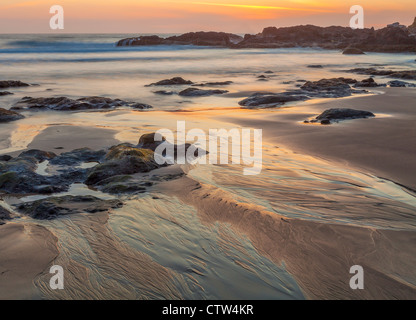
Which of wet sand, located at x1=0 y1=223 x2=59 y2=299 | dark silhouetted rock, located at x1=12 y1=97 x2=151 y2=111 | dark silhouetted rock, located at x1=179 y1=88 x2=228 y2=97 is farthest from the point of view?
dark silhouetted rock, located at x1=179 y1=88 x2=228 y2=97

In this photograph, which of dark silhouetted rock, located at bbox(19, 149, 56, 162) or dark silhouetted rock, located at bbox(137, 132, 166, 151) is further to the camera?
dark silhouetted rock, located at bbox(137, 132, 166, 151)

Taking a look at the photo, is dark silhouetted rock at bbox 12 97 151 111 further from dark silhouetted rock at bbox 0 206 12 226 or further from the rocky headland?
the rocky headland

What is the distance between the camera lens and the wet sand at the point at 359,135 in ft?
18.5

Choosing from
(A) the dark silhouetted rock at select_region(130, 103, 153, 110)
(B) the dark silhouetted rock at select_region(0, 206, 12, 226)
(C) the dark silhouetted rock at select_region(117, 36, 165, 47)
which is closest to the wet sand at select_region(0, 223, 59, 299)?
(B) the dark silhouetted rock at select_region(0, 206, 12, 226)

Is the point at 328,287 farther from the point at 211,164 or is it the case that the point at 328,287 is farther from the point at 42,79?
the point at 42,79

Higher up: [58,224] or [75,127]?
[75,127]

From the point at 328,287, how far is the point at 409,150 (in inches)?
161

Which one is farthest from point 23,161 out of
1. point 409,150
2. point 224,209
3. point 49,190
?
point 409,150

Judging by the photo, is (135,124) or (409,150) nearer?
(409,150)

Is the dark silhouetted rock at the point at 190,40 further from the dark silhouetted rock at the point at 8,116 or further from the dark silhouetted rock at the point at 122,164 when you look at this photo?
the dark silhouetted rock at the point at 122,164

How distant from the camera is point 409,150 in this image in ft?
20.4

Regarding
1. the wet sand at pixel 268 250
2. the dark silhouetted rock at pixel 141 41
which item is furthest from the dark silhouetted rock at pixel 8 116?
the dark silhouetted rock at pixel 141 41

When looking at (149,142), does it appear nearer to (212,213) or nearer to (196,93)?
(212,213)

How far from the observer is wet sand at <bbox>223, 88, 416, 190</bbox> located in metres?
5.63
